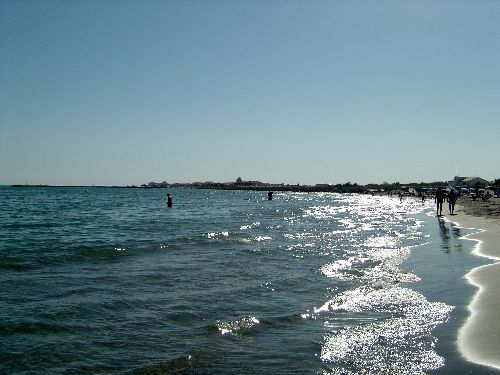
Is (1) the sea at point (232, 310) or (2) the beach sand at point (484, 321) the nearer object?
(2) the beach sand at point (484, 321)

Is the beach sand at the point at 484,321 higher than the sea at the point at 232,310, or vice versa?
the beach sand at the point at 484,321

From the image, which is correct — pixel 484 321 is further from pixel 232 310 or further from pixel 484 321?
pixel 232 310

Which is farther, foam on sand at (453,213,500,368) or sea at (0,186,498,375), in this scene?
sea at (0,186,498,375)

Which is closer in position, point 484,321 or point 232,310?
point 484,321

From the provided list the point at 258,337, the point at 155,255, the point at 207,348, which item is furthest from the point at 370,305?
the point at 155,255

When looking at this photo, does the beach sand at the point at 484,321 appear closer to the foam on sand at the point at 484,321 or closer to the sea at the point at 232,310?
the foam on sand at the point at 484,321

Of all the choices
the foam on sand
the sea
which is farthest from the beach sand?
the sea

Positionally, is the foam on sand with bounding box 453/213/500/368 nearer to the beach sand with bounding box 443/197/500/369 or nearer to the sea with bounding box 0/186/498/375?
the beach sand with bounding box 443/197/500/369

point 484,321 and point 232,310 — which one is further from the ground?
point 484,321

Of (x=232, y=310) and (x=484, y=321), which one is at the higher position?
(x=484, y=321)

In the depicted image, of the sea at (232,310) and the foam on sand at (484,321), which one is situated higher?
the foam on sand at (484,321)

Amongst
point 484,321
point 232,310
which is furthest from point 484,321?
point 232,310

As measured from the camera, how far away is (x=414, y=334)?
26.0ft

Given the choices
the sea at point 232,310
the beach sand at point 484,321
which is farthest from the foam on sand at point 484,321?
the sea at point 232,310
